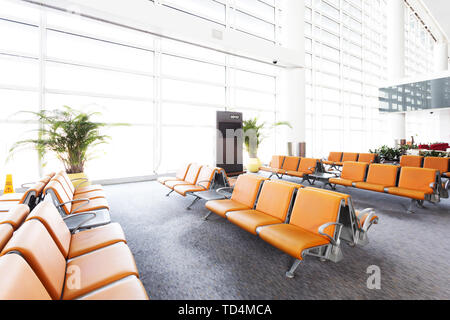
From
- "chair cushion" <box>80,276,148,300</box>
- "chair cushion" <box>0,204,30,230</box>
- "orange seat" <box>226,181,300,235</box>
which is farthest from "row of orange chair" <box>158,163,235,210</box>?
"chair cushion" <box>80,276,148,300</box>

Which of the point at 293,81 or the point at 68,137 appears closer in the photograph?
the point at 68,137

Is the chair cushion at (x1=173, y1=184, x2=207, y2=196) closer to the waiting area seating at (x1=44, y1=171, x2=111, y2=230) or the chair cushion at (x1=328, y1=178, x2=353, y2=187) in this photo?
the waiting area seating at (x1=44, y1=171, x2=111, y2=230)

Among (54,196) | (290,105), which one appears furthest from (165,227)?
(290,105)

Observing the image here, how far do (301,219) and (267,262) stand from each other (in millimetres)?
596

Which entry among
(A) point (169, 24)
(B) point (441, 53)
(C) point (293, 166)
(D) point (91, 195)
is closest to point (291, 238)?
(D) point (91, 195)

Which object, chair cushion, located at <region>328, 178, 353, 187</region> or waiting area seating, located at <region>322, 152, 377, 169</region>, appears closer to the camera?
chair cushion, located at <region>328, 178, 353, 187</region>

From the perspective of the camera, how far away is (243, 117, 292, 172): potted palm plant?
30.1 ft

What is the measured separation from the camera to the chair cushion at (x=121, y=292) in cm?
132

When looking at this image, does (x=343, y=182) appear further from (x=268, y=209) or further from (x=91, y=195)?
(x=91, y=195)

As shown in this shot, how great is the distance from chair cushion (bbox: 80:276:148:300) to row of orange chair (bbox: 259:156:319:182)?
572 centimetres

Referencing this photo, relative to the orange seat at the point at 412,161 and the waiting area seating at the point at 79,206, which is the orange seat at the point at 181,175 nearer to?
the waiting area seating at the point at 79,206

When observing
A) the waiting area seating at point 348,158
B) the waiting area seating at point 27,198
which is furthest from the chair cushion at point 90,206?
the waiting area seating at point 348,158

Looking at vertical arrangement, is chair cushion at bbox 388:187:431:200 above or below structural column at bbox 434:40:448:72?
below

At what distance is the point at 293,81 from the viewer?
9.80 metres
